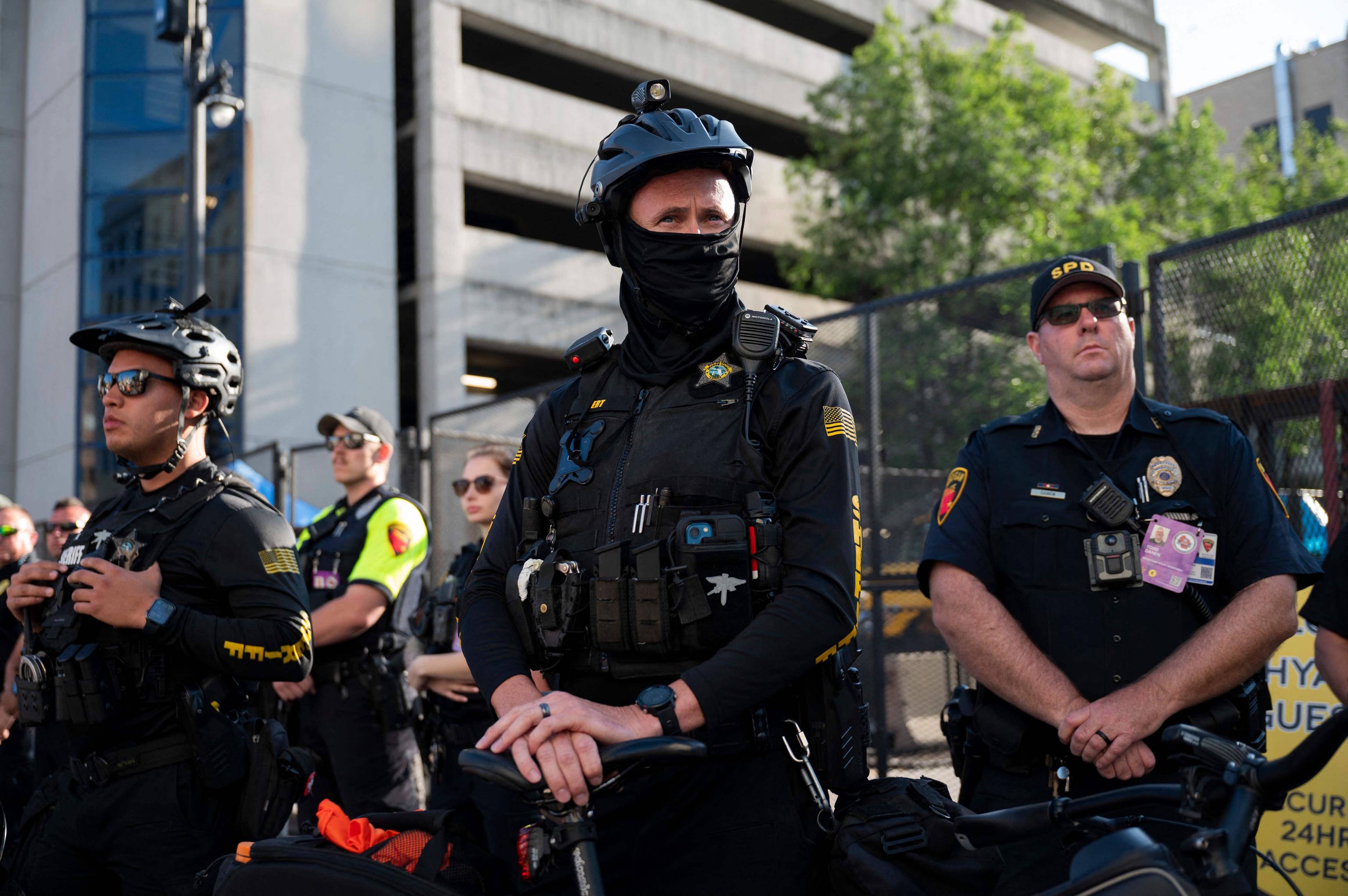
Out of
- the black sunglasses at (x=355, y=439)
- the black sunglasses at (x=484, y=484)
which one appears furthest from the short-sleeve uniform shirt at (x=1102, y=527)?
the black sunglasses at (x=355, y=439)

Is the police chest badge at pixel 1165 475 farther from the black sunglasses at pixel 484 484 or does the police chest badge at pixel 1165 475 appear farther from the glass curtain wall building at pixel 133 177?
the glass curtain wall building at pixel 133 177

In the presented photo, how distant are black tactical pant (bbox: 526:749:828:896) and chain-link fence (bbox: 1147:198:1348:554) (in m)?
4.12

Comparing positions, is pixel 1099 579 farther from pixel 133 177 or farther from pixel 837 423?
pixel 133 177

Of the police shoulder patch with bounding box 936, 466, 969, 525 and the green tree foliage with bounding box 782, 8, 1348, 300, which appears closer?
the police shoulder patch with bounding box 936, 466, 969, 525

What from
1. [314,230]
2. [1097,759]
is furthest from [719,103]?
[1097,759]

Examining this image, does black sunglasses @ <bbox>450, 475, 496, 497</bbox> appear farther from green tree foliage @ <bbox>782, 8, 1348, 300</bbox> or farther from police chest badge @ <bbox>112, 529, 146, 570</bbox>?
green tree foliage @ <bbox>782, 8, 1348, 300</bbox>

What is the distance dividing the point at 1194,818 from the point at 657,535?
1.07m

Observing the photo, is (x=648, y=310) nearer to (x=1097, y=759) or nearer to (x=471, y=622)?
(x=471, y=622)

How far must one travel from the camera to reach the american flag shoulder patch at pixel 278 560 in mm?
3719

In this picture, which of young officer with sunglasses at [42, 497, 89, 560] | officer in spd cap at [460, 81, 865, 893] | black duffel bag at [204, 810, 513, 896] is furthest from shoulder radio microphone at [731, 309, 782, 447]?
young officer with sunglasses at [42, 497, 89, 560]

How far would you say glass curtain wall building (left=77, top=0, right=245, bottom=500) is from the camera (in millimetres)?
21625

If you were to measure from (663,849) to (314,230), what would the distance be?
21681 millimetres

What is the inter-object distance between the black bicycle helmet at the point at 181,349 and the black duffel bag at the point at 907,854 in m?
2.65

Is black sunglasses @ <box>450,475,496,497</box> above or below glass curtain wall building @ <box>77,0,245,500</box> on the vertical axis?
below
